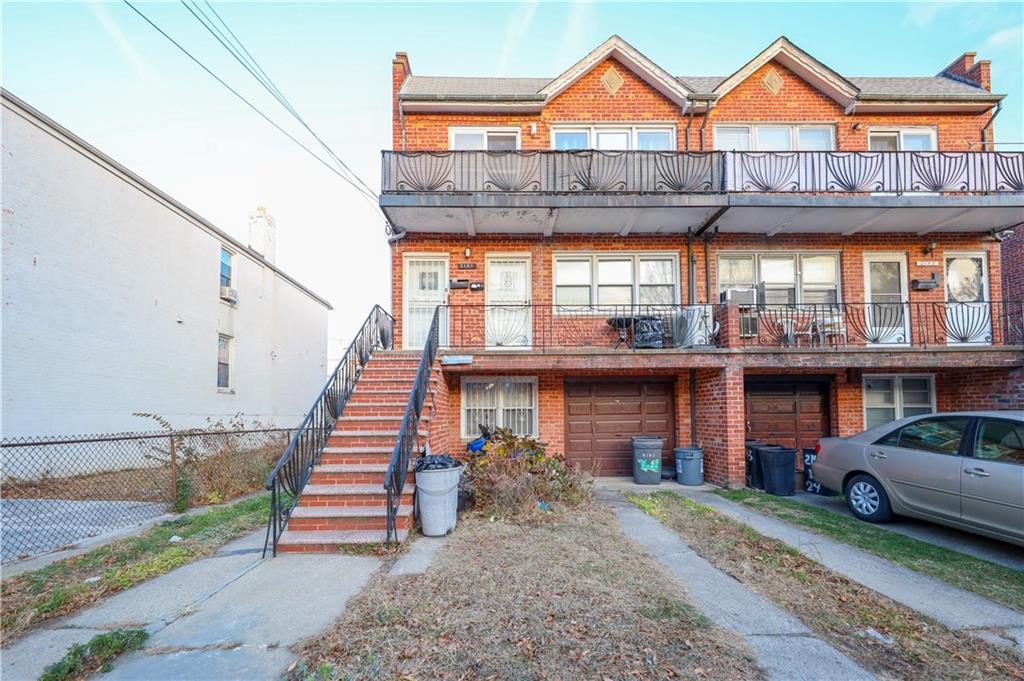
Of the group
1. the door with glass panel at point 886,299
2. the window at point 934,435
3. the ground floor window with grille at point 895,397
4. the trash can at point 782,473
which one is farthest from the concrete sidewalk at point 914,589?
the door with glass panel at point 886,299

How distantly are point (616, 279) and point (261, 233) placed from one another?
1321 cm

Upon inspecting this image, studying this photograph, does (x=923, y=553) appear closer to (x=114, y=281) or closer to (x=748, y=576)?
(x=748, y=576)

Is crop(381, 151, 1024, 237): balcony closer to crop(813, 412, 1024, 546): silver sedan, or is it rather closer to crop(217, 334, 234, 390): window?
crop(813, 412, 1024, 546): silver sedan

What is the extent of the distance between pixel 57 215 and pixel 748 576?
12424 mm

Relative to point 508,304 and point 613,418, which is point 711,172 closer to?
point 508,304

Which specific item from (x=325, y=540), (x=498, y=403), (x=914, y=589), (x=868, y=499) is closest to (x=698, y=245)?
(x=498, y=403)

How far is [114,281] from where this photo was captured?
1072 centimetres

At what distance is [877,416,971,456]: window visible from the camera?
579 cm

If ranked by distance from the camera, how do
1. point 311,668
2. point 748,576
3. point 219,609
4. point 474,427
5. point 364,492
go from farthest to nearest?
point 474,427
point 364,492
point 748,576
point 219,609
point 311,668

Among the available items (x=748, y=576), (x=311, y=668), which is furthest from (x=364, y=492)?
(x=748, y=576)

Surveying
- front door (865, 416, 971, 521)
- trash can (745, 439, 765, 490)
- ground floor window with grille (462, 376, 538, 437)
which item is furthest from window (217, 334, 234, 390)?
front door (865, 416, 971, 521)

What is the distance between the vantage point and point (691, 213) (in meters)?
9.81

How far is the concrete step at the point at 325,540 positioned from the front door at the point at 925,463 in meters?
6.02

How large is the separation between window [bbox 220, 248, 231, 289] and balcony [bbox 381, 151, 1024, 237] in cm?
814
